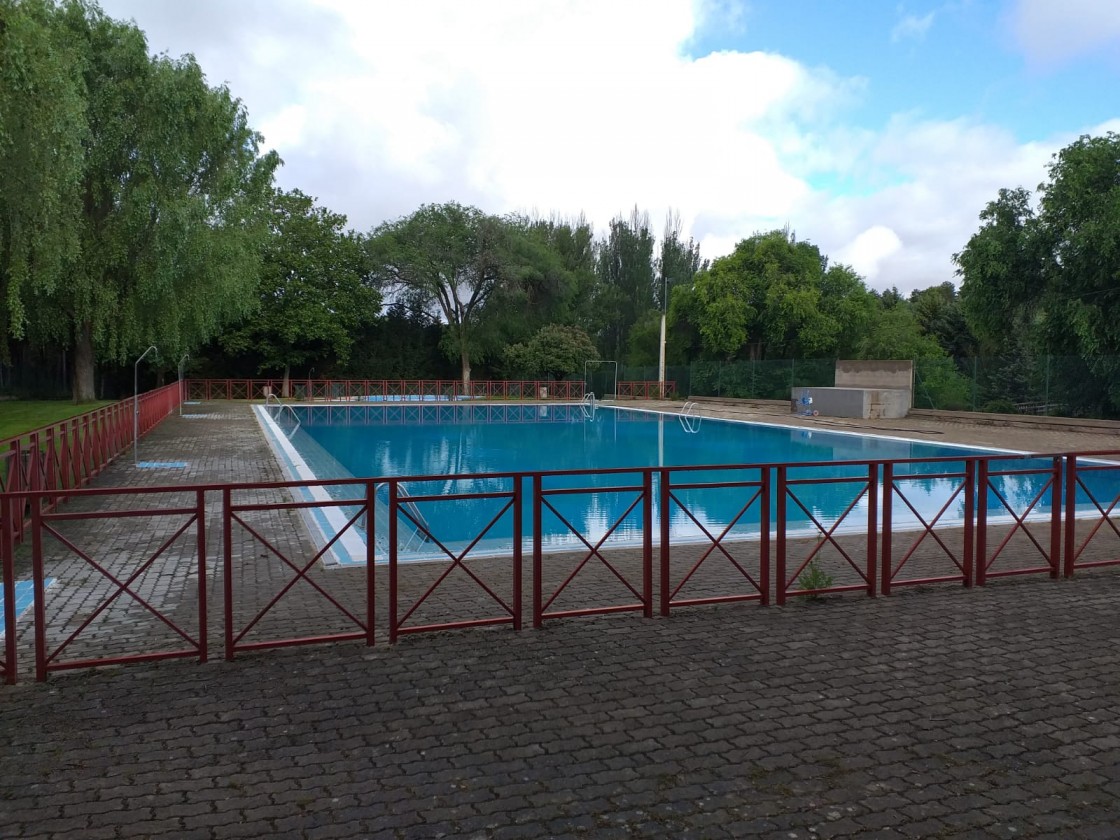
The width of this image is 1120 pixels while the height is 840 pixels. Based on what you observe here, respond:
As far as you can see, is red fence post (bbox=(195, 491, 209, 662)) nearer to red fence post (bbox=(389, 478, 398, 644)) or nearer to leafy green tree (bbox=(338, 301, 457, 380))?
red fence post (bbox=(389, 478, 398, 644))

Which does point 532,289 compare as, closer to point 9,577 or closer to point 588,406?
point 588,406

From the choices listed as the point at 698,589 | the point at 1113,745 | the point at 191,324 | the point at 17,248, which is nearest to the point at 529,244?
the point at 191,324

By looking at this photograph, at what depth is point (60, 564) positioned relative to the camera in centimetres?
704

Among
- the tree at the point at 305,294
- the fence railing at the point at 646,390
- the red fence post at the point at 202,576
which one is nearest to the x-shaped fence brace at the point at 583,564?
the red fence post at the point at 202,576

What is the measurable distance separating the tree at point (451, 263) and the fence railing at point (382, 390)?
1490 mm

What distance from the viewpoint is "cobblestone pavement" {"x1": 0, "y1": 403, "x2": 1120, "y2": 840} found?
3.09 meters

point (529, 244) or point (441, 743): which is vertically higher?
point (529, 244)

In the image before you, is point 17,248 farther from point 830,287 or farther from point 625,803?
point 830,287

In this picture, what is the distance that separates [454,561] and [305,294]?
117 ft

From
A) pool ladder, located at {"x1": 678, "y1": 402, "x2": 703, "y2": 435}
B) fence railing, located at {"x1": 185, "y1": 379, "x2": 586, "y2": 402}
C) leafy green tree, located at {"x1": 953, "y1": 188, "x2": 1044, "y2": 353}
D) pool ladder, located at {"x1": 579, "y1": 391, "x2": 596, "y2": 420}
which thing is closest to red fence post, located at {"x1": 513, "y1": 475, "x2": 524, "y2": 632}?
pool ladder, located at {"x1": 678, "y1": 402, "x2": 703, "y2": 435}

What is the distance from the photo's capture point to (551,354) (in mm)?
42094

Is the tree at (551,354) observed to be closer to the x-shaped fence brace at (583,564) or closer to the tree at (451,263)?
the tree at (451,263)

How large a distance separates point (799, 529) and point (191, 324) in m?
22.1

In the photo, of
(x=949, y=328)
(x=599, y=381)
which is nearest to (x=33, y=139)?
(x=599, y=381)
